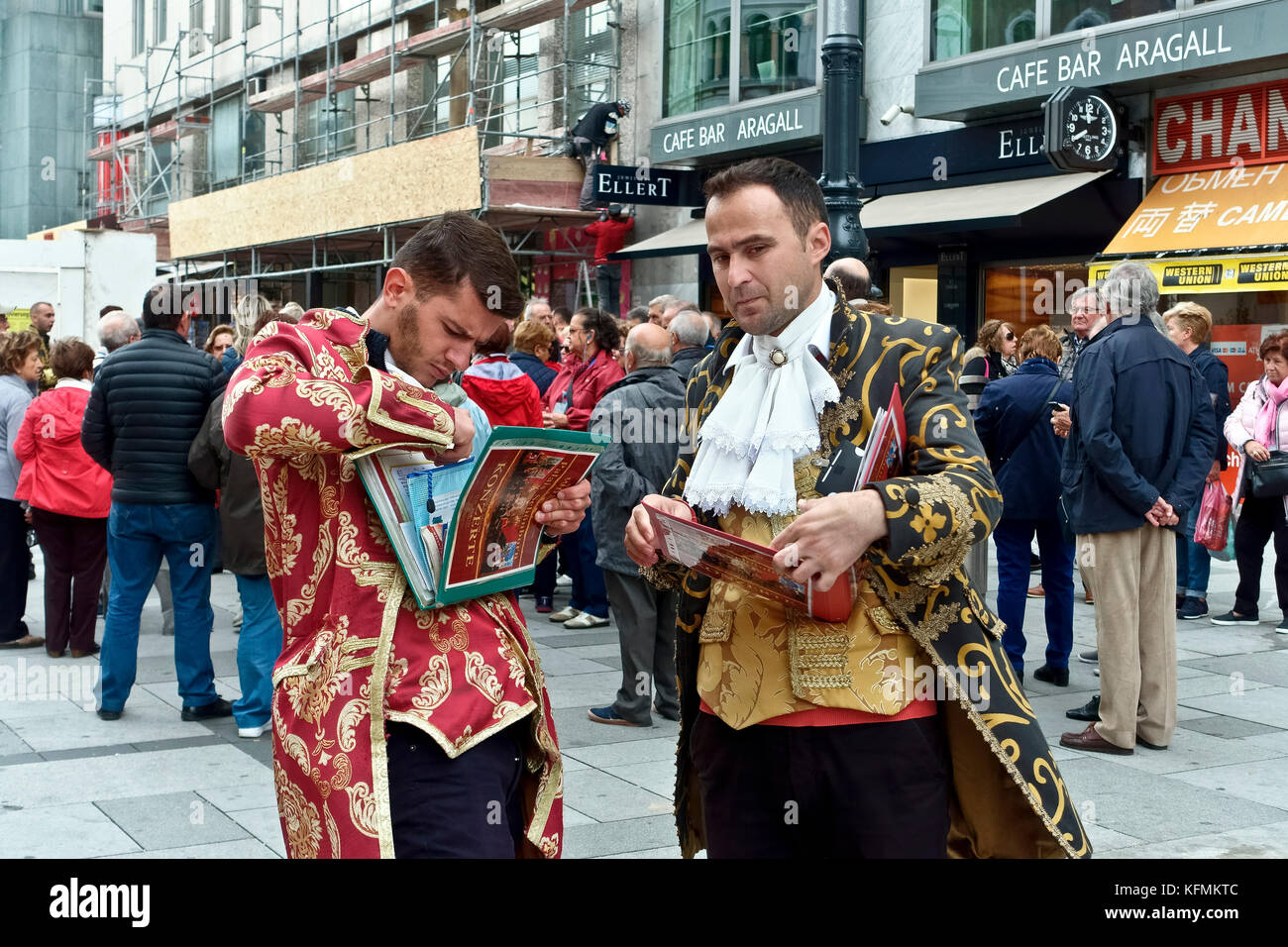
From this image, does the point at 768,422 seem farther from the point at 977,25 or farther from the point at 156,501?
the point at 977,25

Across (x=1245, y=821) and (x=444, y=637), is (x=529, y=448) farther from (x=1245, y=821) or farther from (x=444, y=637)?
(x=1245, y=821)

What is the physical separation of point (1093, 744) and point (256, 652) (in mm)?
3836

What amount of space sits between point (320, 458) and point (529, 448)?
370mm

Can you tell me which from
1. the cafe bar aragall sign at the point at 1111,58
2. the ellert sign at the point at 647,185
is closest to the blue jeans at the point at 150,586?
the cafe bar aragall sign at the point at 1111,58

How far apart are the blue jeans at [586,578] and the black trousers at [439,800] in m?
6.55

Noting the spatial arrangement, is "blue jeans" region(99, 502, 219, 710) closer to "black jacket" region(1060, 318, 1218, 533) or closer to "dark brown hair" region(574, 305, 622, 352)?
"dark brown hair" region(574, 305, 622, 352)

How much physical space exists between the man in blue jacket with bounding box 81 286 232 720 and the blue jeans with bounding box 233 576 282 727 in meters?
0.33

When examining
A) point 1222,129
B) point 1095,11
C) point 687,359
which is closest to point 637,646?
point 687,359

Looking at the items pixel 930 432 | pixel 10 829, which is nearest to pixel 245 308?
pixel 10 829

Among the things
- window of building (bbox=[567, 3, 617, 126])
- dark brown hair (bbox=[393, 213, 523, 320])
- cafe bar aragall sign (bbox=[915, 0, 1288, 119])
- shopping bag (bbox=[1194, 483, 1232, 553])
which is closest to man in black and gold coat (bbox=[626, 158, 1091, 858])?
dark brown hair (bbox=[393, 213, 523, 320])

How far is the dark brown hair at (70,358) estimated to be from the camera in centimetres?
809

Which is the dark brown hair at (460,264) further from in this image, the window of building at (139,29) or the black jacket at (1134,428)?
the window of building at (139,29)

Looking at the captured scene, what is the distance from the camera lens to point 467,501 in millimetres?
2396

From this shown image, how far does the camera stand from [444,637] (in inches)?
95.8
